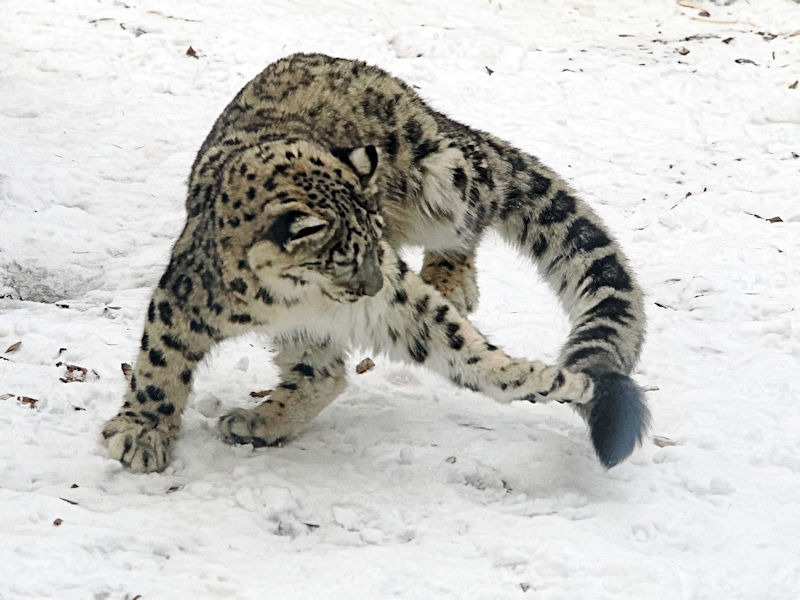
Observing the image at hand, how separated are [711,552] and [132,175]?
17.7ft

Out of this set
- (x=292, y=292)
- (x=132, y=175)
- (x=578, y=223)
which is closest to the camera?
(x=292, y=292)

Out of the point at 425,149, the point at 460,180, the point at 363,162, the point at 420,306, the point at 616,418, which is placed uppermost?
the point at 363,162

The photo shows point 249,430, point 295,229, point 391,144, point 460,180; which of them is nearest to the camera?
point 295,229

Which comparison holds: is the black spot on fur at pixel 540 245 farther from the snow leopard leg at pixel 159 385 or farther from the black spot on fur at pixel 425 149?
the snow leopard leg at pixel 159 385

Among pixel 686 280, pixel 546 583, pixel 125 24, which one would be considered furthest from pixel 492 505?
pixel 125 24

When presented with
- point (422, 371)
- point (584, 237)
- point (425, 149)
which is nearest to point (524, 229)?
point (584, 237)

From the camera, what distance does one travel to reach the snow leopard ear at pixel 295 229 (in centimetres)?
424

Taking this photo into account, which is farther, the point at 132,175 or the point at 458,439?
the point at 132,175

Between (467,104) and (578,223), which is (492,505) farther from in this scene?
(467,104)

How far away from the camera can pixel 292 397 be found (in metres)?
5.25

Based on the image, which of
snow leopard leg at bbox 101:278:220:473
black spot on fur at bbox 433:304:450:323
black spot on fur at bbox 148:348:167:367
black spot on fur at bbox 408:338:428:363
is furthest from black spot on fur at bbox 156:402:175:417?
black spot on fur at bbox 433:304:450:323

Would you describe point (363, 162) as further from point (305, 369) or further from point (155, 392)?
point (155, 392)

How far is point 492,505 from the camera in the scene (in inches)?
181

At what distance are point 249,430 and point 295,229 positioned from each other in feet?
4.14
